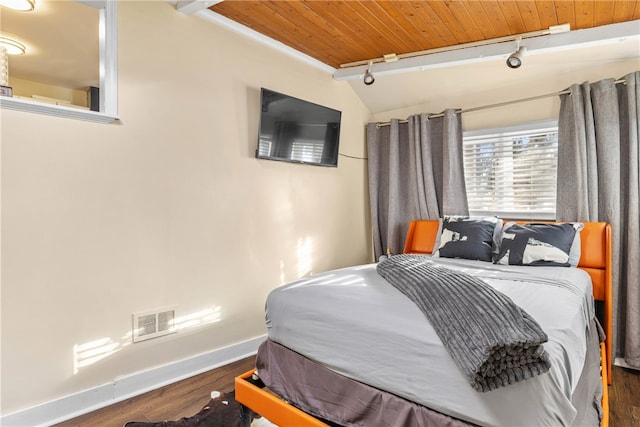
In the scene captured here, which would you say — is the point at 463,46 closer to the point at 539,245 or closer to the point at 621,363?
the point at 539,245

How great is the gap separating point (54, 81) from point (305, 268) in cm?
245

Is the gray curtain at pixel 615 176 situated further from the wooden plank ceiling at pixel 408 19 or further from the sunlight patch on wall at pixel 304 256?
the sunlight patch on wall at pixel 304 256

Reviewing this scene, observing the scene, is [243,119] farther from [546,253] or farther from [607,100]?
[607,100]

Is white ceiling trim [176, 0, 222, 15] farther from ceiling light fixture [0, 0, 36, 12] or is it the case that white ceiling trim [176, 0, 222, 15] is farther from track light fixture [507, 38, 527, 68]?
track light fixture [507, 38, 527, 68]

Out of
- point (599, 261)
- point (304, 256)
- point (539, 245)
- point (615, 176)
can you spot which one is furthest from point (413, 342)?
point (615, 176)

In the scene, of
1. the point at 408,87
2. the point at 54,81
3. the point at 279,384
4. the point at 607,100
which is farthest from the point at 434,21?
the point at 54,81

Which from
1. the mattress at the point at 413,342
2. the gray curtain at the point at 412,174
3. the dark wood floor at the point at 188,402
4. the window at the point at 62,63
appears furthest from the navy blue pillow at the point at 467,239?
the window at the point at 62,63

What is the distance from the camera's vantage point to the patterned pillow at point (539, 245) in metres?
2.49

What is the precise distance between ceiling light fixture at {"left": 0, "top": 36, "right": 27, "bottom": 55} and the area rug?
250 centimetres

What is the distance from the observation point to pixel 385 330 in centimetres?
137

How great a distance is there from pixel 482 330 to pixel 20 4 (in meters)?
3.10

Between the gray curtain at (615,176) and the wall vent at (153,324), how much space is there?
308cm

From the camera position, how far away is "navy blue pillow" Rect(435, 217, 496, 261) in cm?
280

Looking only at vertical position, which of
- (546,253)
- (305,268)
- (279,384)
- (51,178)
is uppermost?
(51,178)
